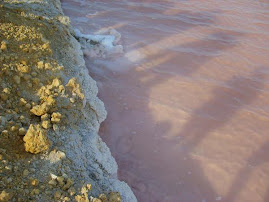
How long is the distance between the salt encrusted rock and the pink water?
1220 mm

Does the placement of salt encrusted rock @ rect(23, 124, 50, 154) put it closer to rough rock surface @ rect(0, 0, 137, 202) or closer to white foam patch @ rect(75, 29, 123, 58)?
rough rock surface @ rect(0, 0, 137, 202)

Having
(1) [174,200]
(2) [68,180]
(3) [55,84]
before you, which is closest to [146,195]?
(1) [174,200]

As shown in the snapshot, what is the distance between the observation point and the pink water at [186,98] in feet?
10.6

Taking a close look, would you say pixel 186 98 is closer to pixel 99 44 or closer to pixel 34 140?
pixel 99 44

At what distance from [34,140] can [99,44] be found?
11.6ft

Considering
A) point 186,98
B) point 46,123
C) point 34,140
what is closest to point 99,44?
point 186,98

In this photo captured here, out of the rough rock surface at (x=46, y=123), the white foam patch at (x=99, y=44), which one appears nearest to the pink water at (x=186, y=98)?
the white foam patch at (x=99, y=44)

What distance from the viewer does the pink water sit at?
10.6 ft

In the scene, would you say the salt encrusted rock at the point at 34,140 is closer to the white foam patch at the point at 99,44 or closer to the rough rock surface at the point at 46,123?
the rough rock surface at the point at 46,123

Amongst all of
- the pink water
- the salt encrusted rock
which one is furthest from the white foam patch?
the salt encrusted rock

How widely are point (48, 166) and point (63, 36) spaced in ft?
8.52

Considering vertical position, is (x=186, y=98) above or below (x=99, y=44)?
below

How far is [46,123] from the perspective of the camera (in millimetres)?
2465

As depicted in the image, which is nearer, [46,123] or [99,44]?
[46,123]
